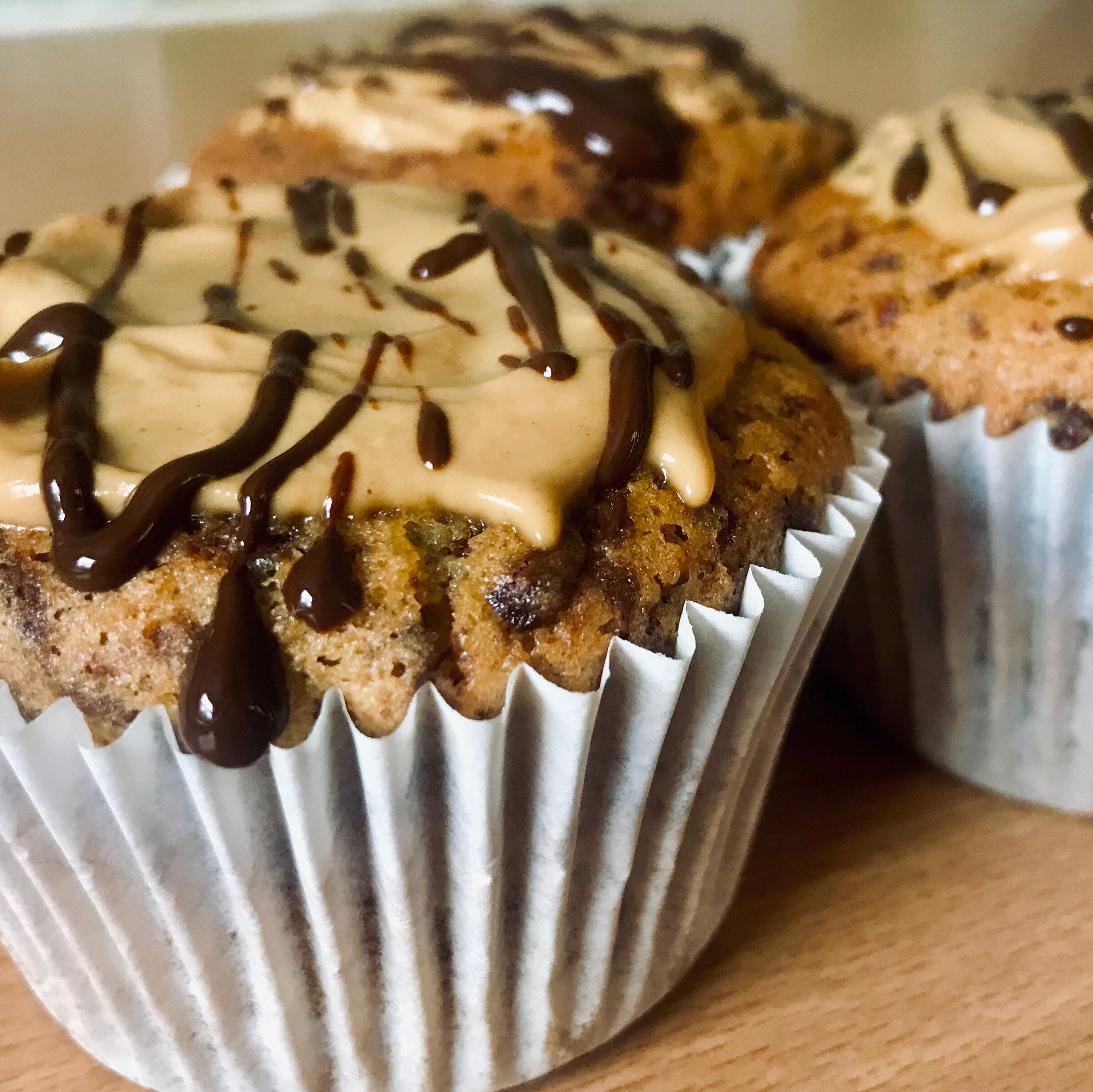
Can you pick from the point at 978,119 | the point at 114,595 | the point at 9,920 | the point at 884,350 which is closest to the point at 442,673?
the point at 114,595

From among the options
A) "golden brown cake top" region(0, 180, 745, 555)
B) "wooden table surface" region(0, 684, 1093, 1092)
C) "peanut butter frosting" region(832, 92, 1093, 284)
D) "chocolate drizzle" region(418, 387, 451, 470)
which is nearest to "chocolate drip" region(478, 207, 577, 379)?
"golden brown cake top" region(0, 180, 745, 555)

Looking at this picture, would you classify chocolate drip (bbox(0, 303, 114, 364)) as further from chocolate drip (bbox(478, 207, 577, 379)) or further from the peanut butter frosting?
the peanut butter frosting

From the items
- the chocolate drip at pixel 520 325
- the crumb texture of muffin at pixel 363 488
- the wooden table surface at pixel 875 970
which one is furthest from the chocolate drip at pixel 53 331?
the wooden table surface at pixel 875 970

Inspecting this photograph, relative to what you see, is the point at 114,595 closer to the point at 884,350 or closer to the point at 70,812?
the point at 70,812

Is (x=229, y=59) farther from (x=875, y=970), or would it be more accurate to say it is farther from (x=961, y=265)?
(x=875, y=970)

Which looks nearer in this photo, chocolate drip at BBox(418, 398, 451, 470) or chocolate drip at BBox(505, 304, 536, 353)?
chocolate drip at BBox(418, 398, 451, 470)

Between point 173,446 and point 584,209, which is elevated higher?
point 173,446
